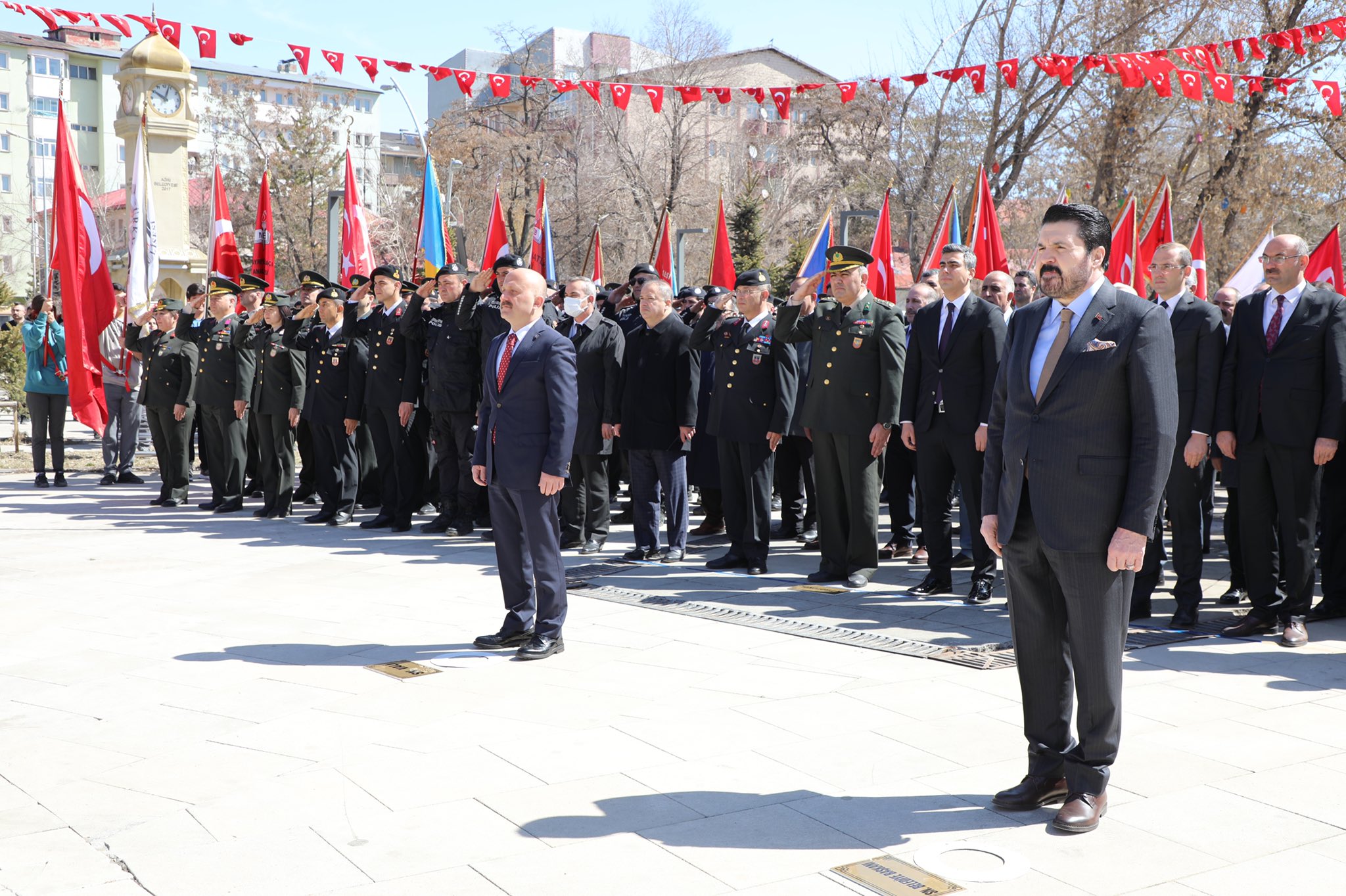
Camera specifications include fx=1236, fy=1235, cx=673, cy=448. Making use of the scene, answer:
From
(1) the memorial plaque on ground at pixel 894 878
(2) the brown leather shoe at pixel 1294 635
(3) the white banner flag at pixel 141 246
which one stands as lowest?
(1) the memorial plaque on ground at pixel 894 878

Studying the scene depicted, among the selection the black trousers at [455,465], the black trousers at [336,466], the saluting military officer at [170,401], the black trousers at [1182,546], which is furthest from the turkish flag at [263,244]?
the black trousers at [1182,546]

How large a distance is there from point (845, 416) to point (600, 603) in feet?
6.75

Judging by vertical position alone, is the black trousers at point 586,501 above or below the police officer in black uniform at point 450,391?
below

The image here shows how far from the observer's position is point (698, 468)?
35.7 ft

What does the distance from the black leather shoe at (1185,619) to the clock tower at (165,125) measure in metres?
27.5

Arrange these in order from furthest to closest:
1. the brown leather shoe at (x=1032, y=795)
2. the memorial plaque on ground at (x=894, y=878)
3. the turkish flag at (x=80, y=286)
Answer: the turkish flag at (x=80, y=286), the brown leather shoe at (x=1032, y=795), the memorial plaque on ground at (x=894, y=878)

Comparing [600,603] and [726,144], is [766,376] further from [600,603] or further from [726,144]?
[726,144]

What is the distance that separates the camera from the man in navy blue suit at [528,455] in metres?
6.44

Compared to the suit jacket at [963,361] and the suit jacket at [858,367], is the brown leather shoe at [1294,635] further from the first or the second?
the suit jacket at [858,367]

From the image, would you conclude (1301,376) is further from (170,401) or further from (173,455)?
(170,401)

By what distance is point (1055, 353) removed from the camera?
13.6 ft

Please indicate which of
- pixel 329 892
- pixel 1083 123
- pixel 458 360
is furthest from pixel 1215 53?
pixel 329 892

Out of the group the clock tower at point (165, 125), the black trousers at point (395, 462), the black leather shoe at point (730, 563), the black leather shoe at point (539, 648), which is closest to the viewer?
the black leather shoe at point (539, 648)

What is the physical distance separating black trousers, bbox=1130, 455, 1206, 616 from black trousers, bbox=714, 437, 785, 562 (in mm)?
2700
